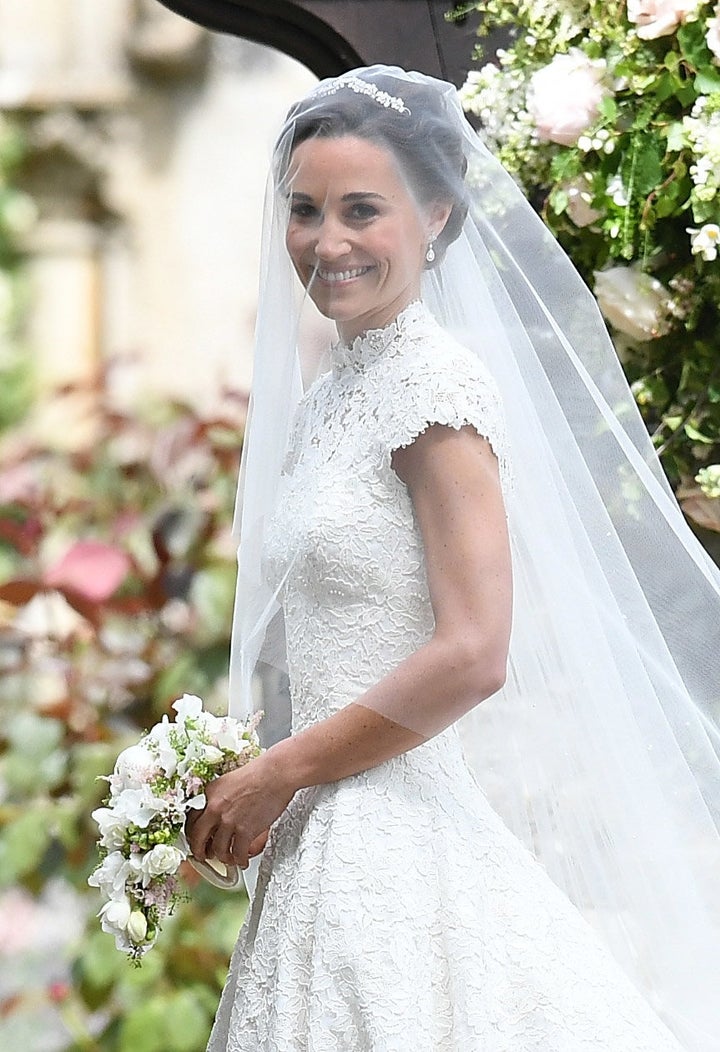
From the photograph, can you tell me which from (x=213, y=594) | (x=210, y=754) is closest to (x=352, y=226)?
(x=210, y=754)

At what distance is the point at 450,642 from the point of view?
50.1 inches

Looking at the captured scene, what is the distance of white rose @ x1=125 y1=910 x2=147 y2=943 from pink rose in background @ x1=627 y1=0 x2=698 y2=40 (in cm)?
124

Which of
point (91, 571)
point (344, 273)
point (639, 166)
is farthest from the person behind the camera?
point (91, 571)

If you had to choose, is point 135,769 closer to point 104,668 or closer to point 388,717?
point 388,717

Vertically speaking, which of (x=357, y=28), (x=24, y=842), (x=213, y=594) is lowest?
(x=24, y=842)

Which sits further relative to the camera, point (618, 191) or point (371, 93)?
point (618, 191)

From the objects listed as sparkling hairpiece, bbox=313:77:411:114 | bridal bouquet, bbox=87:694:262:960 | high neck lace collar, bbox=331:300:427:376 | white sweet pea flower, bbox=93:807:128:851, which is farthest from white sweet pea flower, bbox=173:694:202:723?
sparkling hairpiece, bbox=313:77:411:114

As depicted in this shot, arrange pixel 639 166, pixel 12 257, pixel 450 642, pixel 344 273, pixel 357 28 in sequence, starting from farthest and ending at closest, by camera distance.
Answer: pixel 12 257, pixel 357 28, pixel 639 166, pixel 344 273, pixel 450 642

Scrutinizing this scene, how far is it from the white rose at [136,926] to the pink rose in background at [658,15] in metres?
1.24

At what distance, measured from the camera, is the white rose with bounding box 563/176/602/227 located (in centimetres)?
191

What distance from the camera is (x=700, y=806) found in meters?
1.46

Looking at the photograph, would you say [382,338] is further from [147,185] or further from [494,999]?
[147,185]

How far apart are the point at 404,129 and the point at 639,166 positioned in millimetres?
568

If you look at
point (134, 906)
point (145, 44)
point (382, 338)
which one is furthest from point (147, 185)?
point (134, 906)
